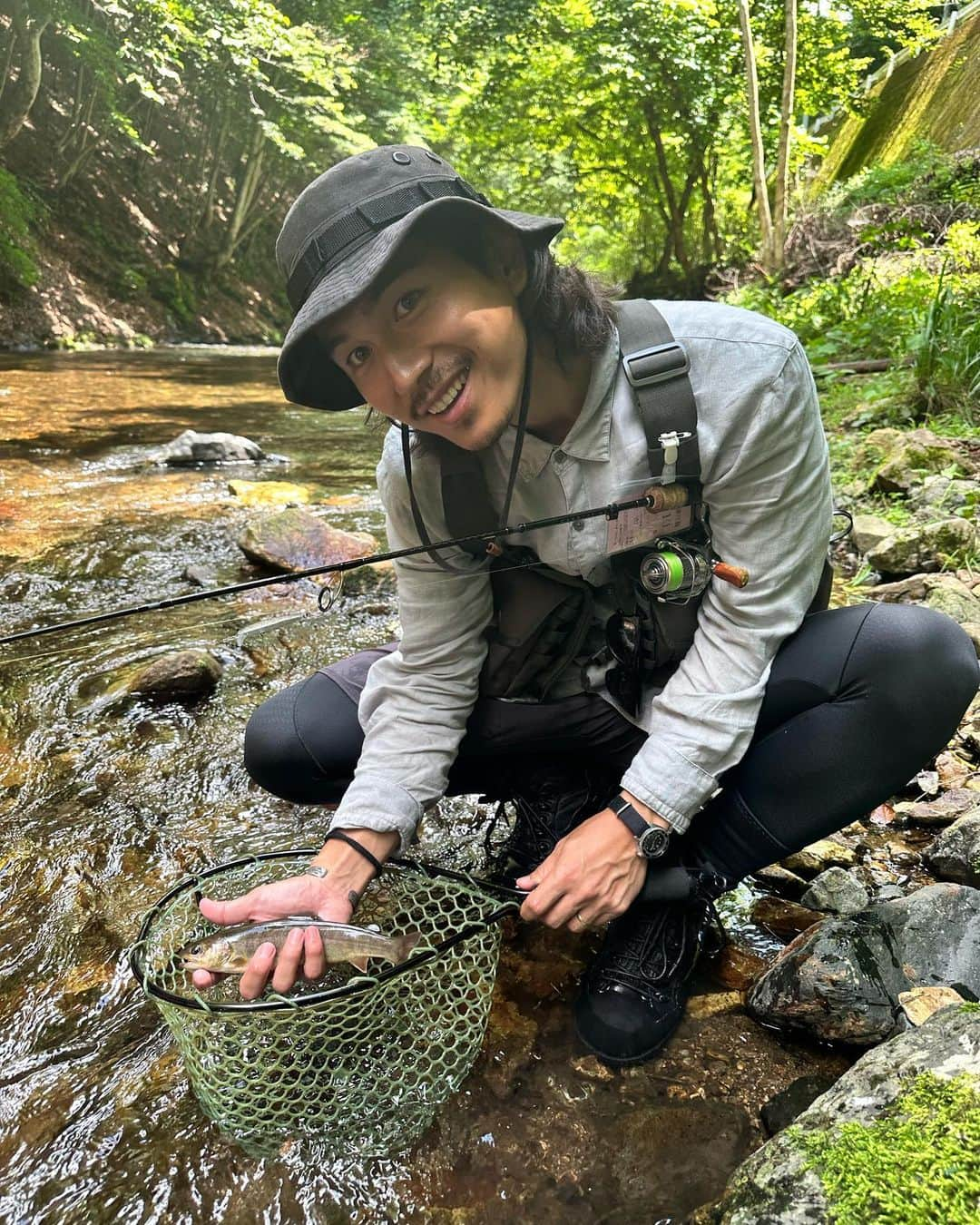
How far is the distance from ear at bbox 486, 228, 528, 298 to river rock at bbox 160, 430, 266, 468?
686 cm

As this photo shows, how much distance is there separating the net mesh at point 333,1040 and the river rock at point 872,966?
2.14 ft

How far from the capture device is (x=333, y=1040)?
1.53m

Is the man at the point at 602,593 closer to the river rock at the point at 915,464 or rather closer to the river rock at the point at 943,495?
the river rock at the point at 943,495

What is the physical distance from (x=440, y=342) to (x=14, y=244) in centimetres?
1730

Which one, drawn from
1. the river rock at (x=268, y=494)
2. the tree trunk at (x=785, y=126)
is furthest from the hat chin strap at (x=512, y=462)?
the tree trunk at (x=785, y=126)

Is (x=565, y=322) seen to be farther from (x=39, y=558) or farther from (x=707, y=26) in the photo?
(x=707, y=26)

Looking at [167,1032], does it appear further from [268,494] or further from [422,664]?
[268,494]

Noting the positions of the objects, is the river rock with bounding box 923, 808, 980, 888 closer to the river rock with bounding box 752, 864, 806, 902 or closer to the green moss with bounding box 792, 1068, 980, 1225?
the river rock with bounding box 752, 864, 806, 902

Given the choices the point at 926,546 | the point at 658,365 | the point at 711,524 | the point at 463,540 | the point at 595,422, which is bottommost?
the point at 926,546

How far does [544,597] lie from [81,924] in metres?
1.47

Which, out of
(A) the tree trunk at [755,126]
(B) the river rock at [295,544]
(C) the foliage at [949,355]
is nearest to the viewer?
(B) the river rock at [295,544]

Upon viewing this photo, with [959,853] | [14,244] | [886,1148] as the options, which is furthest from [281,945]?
[14,244]

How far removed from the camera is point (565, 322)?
63.6 inches

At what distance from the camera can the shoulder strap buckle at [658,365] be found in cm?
160
